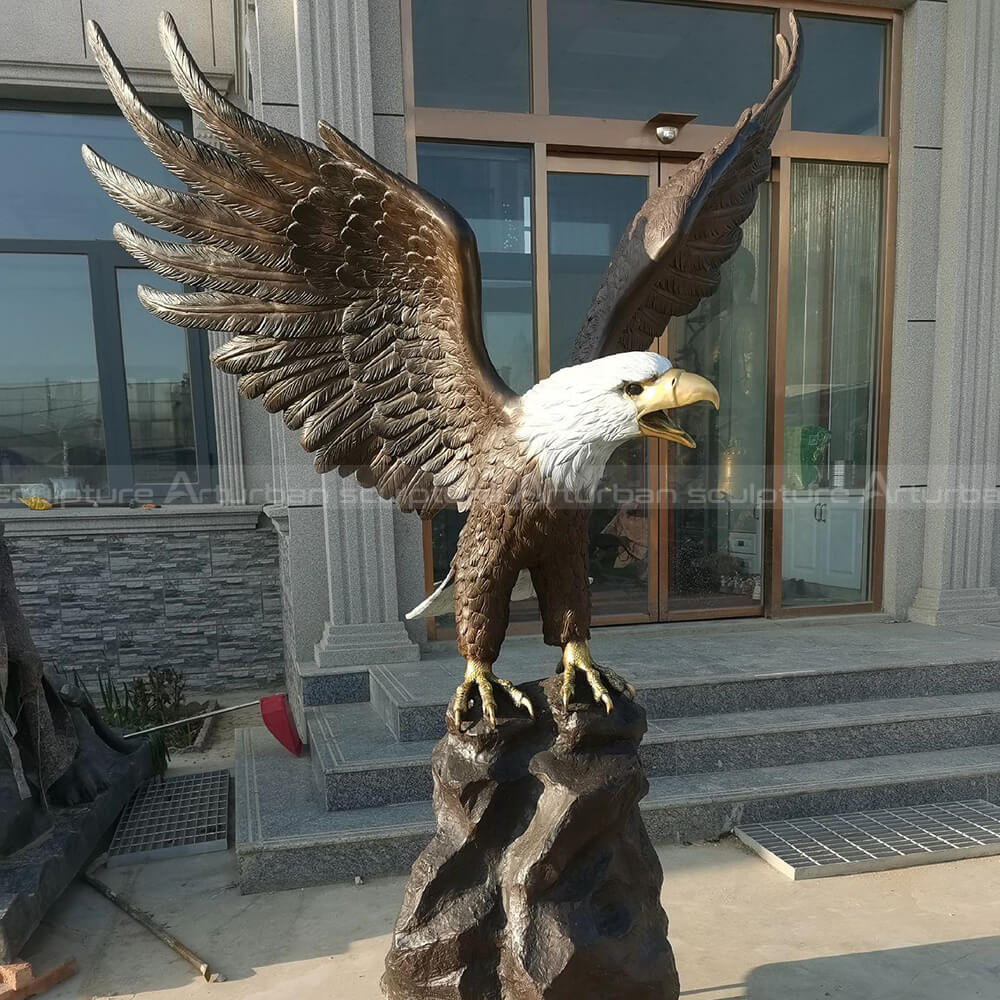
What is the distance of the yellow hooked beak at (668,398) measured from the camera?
1355 mm

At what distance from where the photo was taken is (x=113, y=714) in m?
4.14

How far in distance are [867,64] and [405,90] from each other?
2889mm

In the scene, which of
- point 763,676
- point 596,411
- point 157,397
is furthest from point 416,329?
point 157,397

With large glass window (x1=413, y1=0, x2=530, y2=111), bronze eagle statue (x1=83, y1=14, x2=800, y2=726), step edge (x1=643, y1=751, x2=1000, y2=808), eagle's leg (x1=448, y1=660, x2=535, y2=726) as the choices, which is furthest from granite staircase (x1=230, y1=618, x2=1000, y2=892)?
large glass window (x1=413, y1=0, x2=530, y2=111)

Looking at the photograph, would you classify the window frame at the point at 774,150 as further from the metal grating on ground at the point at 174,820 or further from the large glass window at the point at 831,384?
the metal grating on ground at the point at 174,820

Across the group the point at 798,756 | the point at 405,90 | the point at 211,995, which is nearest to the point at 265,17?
the point at 405,90

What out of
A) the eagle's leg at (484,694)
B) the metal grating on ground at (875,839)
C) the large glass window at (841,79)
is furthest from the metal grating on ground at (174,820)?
the large glass window at (841,79)

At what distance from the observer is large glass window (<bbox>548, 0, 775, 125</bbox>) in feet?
13.2

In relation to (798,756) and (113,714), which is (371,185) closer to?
(798,756)

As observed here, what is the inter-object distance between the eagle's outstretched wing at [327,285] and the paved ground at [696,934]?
1489 millimetres

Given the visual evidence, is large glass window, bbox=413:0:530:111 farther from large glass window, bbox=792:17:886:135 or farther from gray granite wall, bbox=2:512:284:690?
gray granite wall, bbox=2:512:284:690

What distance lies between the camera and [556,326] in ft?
13.7

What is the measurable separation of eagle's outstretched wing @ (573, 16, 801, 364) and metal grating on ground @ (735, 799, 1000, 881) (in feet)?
6.56

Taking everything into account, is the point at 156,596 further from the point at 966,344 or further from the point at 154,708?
the point at 966,344
